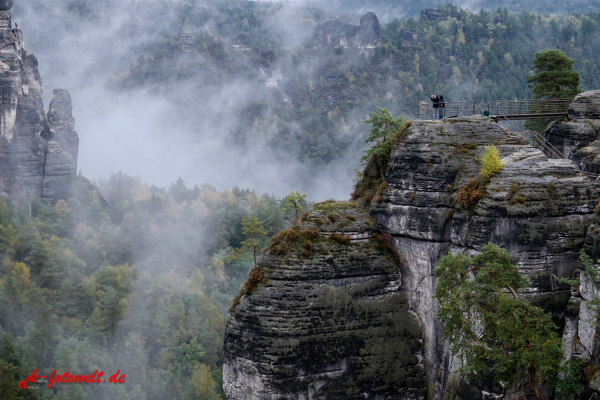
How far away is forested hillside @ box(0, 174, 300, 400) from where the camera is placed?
2418 inches

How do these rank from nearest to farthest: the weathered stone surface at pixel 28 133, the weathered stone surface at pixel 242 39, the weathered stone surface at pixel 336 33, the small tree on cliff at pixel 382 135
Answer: the small tree on cliff at pixel 382 135 < the weathered stone surface at pixel 28 133 < the weathered stone surface at pixel 336 33 < the weathered stone surface at pixel 242 39

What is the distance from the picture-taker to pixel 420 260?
33000mm

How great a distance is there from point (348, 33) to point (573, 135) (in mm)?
154654

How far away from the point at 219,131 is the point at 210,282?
10305cm

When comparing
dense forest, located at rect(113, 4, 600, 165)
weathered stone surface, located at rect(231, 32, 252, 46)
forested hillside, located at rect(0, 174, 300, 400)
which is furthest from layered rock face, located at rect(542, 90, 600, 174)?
weathered stone surface, located at rect(231, 32, 252, 46)

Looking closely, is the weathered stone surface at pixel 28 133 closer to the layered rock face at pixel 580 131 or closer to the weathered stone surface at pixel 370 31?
the layered rock face at pixel 580 131

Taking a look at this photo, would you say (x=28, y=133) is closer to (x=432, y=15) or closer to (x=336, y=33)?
(x=336, y=33)

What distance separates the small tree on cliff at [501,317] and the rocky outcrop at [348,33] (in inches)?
6340

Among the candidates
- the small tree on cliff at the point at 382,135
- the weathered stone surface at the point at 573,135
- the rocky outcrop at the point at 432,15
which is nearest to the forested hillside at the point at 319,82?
the rocky outcrop at the point at 432,15

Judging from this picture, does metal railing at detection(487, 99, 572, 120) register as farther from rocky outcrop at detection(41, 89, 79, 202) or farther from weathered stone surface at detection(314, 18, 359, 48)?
weathered stone surface at detection(314, 18, 359, 48)

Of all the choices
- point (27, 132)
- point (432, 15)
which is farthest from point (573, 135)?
point (432, 15)

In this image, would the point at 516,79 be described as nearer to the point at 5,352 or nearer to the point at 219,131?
the point at 219,131

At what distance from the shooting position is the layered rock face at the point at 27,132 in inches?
3561

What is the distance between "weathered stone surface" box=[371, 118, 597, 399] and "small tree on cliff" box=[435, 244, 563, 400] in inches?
125
